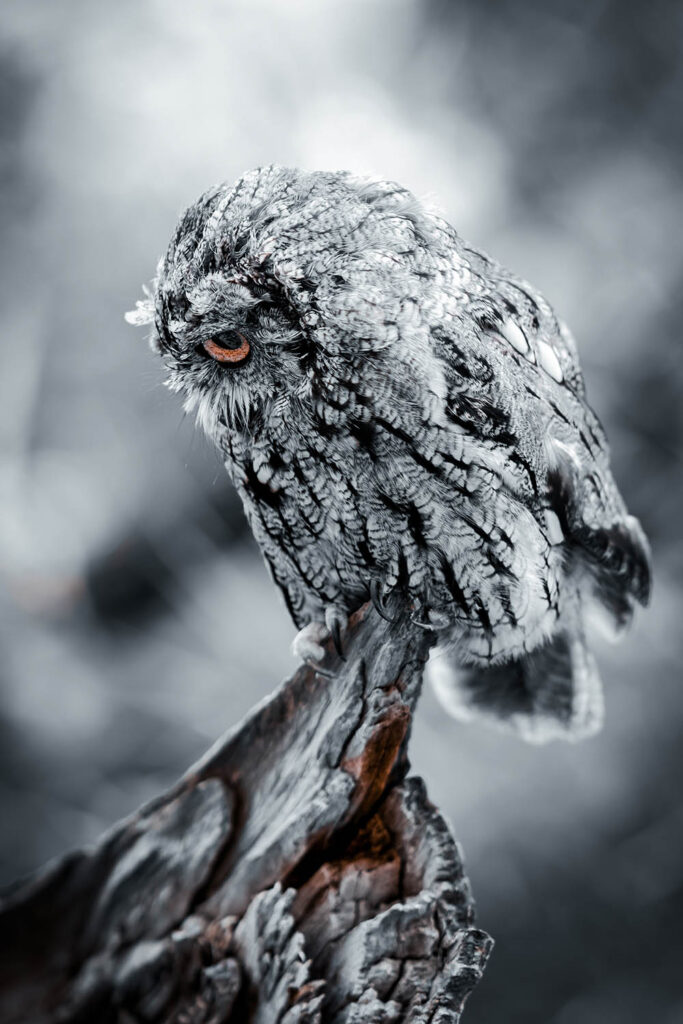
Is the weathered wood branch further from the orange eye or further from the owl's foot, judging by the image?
the orange eye

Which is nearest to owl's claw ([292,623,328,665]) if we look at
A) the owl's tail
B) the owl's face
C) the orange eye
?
the owl's tail

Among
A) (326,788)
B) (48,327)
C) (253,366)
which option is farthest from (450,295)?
(48,327)

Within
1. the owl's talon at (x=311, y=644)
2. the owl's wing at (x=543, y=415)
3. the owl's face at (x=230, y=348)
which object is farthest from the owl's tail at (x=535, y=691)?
the owl's face at (x=230, y=348)

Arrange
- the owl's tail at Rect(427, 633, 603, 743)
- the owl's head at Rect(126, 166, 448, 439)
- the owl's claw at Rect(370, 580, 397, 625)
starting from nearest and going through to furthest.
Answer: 1. the owl's head at Rect(126, 166, 448, 439)
2. the owl's claw at Rect(370, 580, 397, 625)
3. the owl's tail at Rect(427, 633, 603, 743)

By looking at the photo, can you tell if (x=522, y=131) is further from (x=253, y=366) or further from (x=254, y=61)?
(x=253, y=366)

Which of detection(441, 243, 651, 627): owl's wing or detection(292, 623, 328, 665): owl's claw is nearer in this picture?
detection(441, 243, 651, 627): owl's wing

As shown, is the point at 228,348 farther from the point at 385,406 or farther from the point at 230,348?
the point at 385,406

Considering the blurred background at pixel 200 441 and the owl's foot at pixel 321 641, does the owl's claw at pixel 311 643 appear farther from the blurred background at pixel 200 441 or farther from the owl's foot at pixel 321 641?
the blurred background at pixel 200 441

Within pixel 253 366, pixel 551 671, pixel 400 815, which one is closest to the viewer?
pixel 253 366
